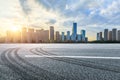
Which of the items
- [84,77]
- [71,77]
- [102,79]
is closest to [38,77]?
[71,77]

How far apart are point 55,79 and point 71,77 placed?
9.7 inches

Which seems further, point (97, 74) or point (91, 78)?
point (97, 74)

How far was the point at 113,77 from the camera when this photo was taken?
7.14ft

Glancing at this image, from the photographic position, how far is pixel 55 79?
6.80ft

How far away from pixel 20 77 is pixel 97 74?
3.64ft

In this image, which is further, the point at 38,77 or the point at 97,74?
the point at 97,74

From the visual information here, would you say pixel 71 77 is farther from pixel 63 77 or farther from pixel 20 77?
pixel 20 77

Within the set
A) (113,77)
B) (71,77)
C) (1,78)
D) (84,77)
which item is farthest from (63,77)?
(1,78)

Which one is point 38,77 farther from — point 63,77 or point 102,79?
point 102,79

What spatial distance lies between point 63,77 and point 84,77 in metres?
0.29

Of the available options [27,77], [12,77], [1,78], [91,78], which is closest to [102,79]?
[91,78]

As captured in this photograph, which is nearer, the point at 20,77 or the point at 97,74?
the point at 20,77

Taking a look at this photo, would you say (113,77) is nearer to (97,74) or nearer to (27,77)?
(97,74)

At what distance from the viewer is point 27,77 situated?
2168 millimetres
